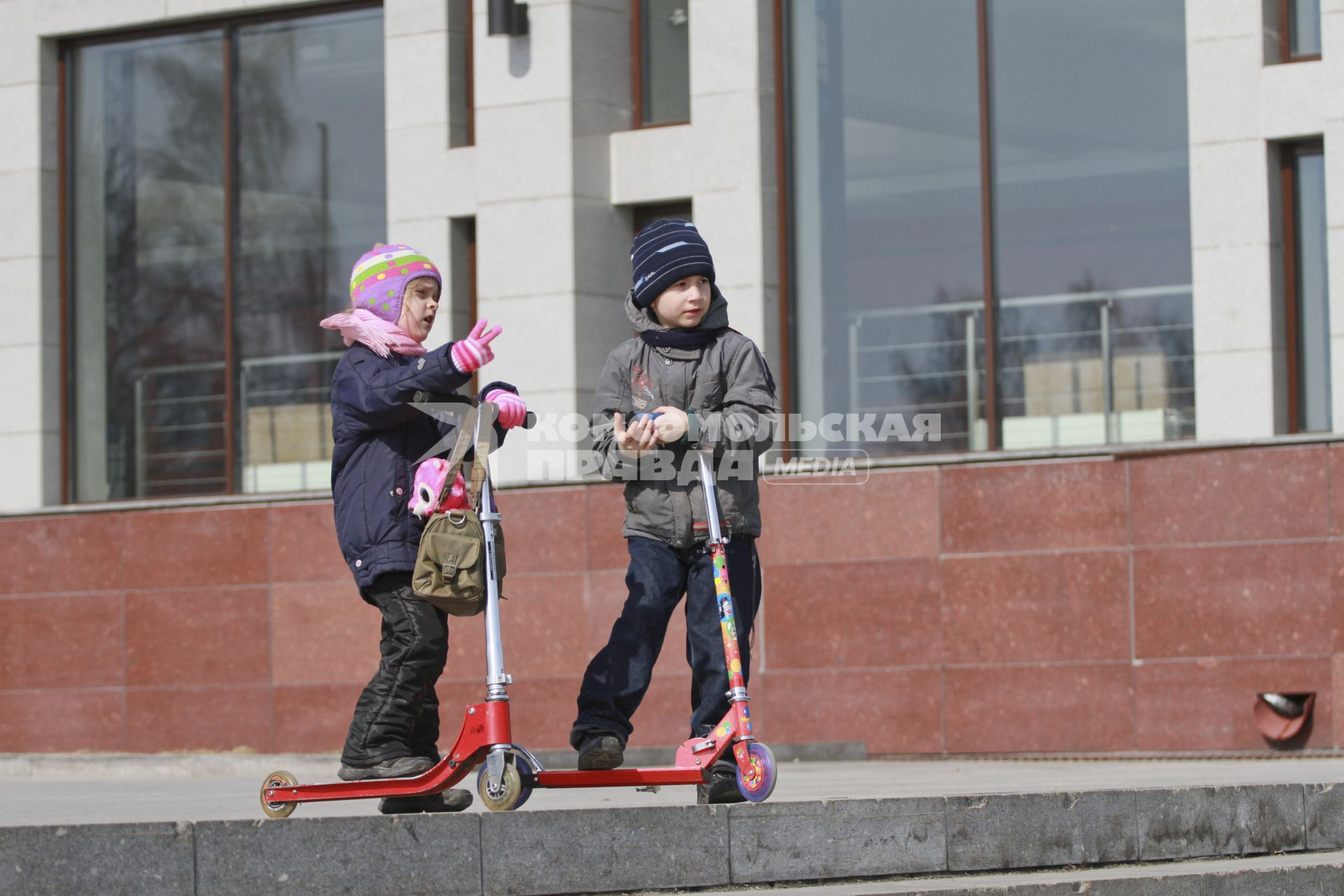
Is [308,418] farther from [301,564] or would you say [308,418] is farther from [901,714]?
[901,714]

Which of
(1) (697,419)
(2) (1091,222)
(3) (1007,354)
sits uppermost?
(2) (1091,222)

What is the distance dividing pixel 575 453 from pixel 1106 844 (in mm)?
6514

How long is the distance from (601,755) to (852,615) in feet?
18.9

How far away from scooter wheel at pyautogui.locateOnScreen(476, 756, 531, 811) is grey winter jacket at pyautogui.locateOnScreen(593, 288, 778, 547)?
1090mm

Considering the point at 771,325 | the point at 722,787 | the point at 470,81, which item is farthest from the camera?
the point at 470,81

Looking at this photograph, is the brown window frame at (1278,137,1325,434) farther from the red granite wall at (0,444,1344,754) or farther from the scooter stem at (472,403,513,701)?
the scooter stem at (472,403,513,701)

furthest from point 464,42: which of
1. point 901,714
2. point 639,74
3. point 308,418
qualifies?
point 901,714

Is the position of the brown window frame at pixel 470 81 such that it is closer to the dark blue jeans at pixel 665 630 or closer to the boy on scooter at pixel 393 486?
the boy on scooter at pixel 393 486

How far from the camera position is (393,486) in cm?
614

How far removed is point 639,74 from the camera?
42.5ft

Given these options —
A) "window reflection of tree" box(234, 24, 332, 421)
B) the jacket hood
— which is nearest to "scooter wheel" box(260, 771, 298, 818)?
the jacket hood

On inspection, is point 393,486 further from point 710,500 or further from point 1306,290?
point 1306,290

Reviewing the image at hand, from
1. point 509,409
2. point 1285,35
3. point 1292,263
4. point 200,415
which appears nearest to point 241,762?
point 200,415

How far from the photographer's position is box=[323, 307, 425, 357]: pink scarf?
6.18 m
